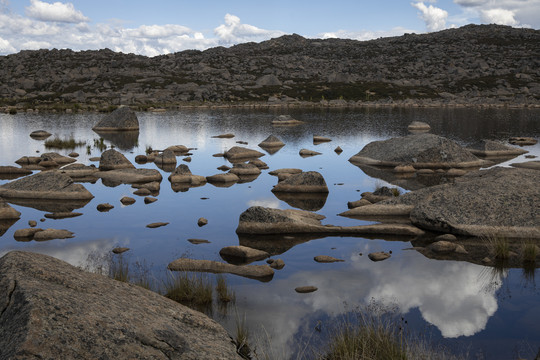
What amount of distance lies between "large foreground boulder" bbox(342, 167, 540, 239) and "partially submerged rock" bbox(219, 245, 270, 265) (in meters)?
4.11

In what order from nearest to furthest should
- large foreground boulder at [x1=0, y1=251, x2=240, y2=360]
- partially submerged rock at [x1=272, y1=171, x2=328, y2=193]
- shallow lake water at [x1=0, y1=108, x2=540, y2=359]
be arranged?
large foreground boulder at [x1=0, y1=251, x2=240, y2=360] < shallow lake water at [x1=0, y1=108, x2=540, y2=359] < partially submerged rock at [x1=272, y1=171, x2=328, y2=193]

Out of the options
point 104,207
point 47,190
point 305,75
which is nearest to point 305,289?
point 104,207

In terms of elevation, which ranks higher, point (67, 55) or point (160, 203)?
point (67, 55)

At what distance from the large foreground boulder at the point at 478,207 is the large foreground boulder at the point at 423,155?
27.2ft

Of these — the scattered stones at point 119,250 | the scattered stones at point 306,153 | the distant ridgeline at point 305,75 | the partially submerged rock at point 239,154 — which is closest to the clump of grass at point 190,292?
the scattered stones at point 119,250

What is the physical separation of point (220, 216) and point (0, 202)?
6.12m

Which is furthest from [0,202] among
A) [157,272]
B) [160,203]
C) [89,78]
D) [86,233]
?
[89,78]

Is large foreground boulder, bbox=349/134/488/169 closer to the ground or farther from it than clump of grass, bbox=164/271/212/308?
farther from it

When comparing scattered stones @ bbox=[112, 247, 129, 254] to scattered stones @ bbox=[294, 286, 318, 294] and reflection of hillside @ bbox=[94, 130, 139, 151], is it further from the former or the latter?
reflection of hillside @ bbox=[94, 130, 139, 151]

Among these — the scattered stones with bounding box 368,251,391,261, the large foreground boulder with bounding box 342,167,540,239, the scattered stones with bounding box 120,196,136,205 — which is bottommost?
the scattered stones with bounding box 120,196,136,205

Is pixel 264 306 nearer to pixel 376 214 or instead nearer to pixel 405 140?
pixel 376 214

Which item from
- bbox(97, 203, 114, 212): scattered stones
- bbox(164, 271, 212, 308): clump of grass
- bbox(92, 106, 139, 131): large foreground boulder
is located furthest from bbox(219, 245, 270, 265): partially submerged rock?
bbox(92, 106, 139, 131): large foreground boulder

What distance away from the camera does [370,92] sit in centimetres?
9769

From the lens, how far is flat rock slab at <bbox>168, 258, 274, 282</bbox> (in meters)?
9.77
